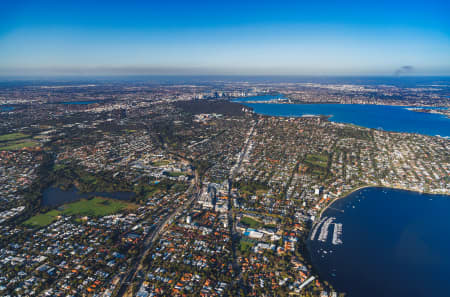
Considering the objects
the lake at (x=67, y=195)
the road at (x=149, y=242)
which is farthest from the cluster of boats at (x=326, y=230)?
the lake at (x=67, y=195)

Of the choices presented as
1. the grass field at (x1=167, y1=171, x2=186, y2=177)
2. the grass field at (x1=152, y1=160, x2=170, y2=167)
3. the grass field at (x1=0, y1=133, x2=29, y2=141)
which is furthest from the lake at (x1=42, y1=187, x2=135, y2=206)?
the grass field at (x1=0, y1=133, x2=29, y2=141)

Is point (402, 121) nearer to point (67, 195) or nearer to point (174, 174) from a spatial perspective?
point (174, 174)

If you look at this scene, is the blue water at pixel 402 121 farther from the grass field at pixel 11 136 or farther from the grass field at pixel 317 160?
the grass field at pixel 11 136

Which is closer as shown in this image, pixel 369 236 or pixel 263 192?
pixel 369 236

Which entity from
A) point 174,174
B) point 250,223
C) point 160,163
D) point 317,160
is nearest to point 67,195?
point 174,174

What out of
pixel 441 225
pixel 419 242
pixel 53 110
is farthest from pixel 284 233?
pixel 53 110

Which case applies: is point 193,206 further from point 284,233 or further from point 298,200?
point 298,200

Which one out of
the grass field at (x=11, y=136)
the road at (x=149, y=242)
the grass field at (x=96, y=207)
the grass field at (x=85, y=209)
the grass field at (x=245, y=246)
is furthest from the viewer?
the grass field at (x=11, y=136)
